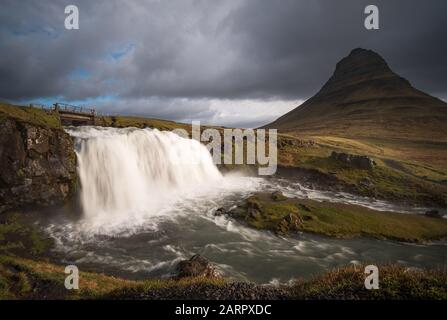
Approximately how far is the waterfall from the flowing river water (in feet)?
0.34

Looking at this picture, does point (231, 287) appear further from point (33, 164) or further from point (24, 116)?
point (24, 116)

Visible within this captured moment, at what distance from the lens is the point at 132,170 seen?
33.2 metres

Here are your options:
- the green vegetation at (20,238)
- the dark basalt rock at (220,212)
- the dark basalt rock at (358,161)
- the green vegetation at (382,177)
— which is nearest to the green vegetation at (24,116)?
the green vegetation at (20,238)

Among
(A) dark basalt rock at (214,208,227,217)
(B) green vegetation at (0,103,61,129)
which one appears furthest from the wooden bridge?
(A) dark basalt rock at (214,208,227,217)

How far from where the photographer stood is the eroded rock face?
2283 cm

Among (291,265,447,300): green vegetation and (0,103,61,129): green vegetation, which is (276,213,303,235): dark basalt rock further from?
(0,103,61,129): green vegetation

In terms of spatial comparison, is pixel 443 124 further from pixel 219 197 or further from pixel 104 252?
pixel 104 252

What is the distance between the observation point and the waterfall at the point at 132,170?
1116 inches

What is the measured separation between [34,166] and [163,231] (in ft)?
45.7

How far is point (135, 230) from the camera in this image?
2319 centimetres

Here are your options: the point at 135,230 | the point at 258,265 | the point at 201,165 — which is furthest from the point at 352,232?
the point at 201,165

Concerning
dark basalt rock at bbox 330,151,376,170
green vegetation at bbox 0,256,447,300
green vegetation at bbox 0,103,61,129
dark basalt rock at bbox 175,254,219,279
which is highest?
green vegetation at bbox 0,103,61,129

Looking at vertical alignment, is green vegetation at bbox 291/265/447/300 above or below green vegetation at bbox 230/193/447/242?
above

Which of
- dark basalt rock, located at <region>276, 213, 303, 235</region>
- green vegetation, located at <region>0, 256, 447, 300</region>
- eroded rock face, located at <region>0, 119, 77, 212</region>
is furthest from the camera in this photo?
dark basalt rock, located at <region>276, 213, 303, 235</region>
